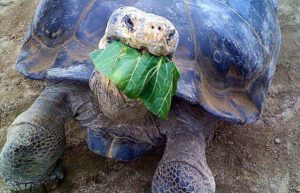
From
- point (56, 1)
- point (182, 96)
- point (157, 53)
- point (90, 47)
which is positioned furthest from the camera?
point (56, 1)

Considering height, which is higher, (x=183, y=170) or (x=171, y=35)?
(x=171, y=35)

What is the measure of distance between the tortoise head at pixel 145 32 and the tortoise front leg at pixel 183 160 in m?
0.65

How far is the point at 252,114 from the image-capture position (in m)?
2.79

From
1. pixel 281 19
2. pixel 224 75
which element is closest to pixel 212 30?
pixel 224 75

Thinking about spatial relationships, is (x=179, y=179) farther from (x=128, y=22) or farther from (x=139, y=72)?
(x=128, y=22)

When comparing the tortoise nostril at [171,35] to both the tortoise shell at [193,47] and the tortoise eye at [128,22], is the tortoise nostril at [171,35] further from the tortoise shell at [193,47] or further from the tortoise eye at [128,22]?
the tortoise shell at [193,47]

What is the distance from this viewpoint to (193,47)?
2.53 meters

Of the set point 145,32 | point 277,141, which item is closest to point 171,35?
point 145,32

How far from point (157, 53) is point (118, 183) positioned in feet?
3.86

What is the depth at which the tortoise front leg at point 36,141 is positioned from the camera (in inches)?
102

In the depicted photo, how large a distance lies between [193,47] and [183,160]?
1.81 feet

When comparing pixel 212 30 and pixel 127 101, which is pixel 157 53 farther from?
pixel 212 30

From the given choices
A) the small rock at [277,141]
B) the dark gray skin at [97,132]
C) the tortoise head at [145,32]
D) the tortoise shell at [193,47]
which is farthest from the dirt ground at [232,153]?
the tortoise head at [145,32]

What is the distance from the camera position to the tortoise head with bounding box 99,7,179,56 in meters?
1.96
